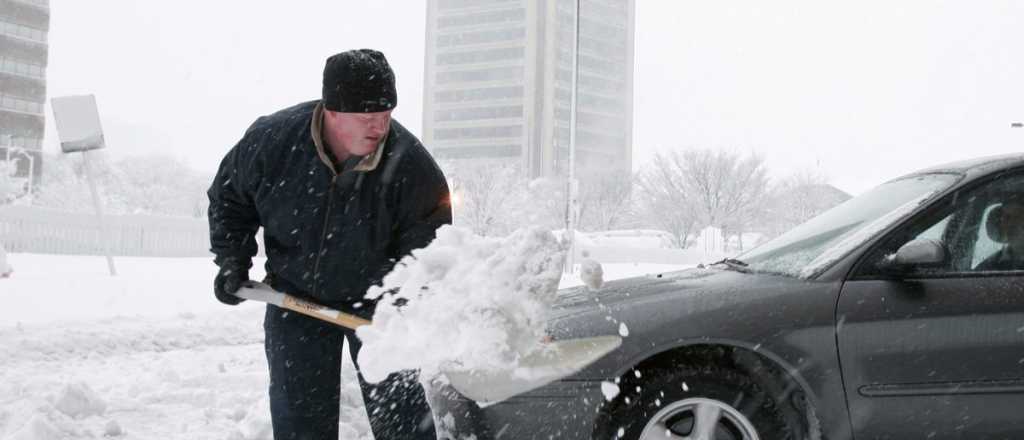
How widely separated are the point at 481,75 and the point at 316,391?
66896 millimetres

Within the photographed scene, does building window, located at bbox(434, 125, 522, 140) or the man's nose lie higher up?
building window, located at bbox(434, 125, 522, 140)

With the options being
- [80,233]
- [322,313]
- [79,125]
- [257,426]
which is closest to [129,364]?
[257,426]

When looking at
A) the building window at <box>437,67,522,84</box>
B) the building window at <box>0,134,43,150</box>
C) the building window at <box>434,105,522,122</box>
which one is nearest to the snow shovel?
the building window at <box>0,134,43,150</box>

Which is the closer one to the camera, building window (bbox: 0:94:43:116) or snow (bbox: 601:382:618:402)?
snow (bbox: 601:382:618:402)

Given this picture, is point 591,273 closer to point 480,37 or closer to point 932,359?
point 932,359

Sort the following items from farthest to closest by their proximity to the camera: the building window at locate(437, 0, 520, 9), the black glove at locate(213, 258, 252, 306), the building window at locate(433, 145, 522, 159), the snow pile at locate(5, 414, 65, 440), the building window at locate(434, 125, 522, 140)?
the building window at locate(433, 145, 522, 159), the building window at locate(434, 125, 522, 140), the building window at locate(437, 0, 520, 9), the snow pile at locate(5, 414, 65, 440), the black glove at locate(213, 258, 252, 306)

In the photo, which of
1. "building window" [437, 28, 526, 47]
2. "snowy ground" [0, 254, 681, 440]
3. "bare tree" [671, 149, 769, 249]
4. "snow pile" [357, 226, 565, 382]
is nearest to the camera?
"snow pile" [357, 226, 565, 382]

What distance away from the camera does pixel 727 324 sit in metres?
2.90

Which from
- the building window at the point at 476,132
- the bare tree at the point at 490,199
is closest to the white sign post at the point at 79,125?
the bare tree at the point at 490,199

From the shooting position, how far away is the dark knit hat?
262cm

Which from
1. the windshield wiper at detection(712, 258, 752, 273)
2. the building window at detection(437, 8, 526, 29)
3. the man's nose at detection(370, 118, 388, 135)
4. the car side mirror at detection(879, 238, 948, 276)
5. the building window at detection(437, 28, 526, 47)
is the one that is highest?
the building window at detection(437, 8, 526, 29)

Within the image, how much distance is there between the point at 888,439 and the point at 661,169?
125 ft

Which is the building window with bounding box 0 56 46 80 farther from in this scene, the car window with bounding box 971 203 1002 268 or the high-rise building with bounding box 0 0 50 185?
the car window with bounding box 971 203 1002 268

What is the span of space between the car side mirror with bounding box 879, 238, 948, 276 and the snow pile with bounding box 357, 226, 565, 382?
1.19m
